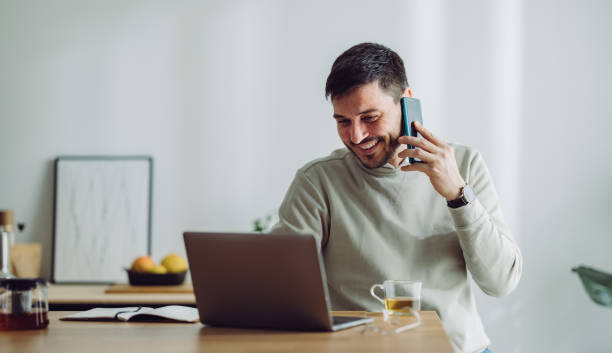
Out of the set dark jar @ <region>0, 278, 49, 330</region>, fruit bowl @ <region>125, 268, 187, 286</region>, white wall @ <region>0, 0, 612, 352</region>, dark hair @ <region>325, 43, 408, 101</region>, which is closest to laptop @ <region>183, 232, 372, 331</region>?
dark jar @ <region>0, 278, 49, 330</region>

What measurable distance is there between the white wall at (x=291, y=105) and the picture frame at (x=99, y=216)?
6 centimetres

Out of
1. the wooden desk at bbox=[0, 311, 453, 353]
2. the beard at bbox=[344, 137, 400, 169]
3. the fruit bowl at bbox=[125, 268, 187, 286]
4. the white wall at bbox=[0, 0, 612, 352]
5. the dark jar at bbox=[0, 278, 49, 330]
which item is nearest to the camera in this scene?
the wooden desk at bbox=[0, 311, 453, 353]

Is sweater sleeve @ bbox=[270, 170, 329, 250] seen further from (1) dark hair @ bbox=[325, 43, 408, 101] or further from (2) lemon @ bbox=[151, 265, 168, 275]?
(2) lemon @ bbox=[151, 265, 168, 275]

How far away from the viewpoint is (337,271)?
73.8 inches

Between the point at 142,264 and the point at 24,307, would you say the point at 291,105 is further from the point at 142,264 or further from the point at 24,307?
the point at 24,307

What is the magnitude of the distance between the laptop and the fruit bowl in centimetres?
139

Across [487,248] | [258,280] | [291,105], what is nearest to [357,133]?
[487,248]

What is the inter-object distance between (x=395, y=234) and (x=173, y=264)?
1.23 meters

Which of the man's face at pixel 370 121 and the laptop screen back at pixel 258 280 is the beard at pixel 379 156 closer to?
the man's face at pixel 370 121

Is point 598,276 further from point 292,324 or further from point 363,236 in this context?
point 363,236

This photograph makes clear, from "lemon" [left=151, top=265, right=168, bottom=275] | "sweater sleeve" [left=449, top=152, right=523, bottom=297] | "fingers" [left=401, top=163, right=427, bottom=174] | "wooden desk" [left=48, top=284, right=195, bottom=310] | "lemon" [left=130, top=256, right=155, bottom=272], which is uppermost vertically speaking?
"fingers" [left=401, top=163, right=427, bottom=174]

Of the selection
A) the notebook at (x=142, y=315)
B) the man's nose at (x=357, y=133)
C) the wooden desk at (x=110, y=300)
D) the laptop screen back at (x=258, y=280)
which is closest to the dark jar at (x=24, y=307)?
the notebook at (x=142, y=315)

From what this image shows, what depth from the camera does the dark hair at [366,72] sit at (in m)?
1.83

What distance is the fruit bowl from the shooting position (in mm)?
2701
